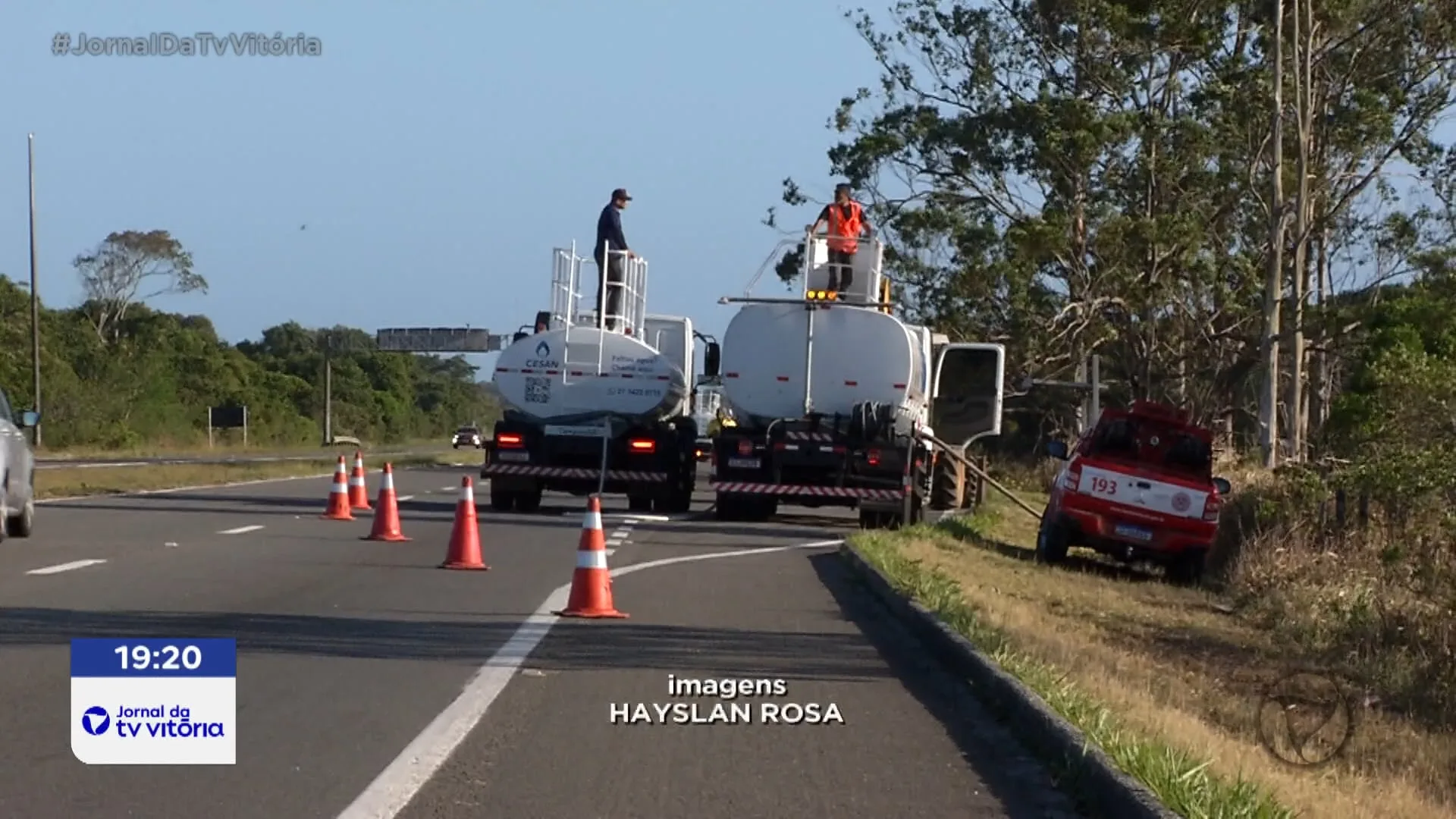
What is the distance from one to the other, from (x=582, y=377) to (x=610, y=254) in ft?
5.62

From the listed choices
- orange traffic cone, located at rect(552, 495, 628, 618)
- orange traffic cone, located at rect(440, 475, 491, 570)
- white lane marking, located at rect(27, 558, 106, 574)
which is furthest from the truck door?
orange traffic cone, located at rect(552, 495, 628, 618)

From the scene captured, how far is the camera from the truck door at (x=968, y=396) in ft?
95.2

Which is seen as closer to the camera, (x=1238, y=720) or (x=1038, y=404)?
(x=1238, y=720)

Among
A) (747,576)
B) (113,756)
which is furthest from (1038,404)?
(113,756)

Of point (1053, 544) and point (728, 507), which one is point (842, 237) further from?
point (1053, 544)

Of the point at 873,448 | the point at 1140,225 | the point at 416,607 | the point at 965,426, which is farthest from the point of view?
the point at 1140,225

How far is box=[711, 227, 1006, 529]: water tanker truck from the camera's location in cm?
2617

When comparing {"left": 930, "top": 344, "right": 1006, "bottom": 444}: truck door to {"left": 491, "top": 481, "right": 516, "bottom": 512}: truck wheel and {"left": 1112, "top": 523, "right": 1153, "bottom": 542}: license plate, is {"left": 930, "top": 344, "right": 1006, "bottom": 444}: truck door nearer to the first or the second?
{"left": 491, "top": 481, "right": 516, "bottom": 512}: truck wheel

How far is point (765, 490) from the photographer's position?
26.4 meters

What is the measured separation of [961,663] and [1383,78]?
3460cm

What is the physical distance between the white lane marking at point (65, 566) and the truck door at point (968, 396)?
47.9ft

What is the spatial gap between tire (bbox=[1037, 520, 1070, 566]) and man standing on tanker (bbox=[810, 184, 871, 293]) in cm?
578

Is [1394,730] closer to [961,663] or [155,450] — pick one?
[961,663]

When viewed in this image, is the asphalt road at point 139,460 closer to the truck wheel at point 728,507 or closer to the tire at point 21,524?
the truck wheel at point 728,507
